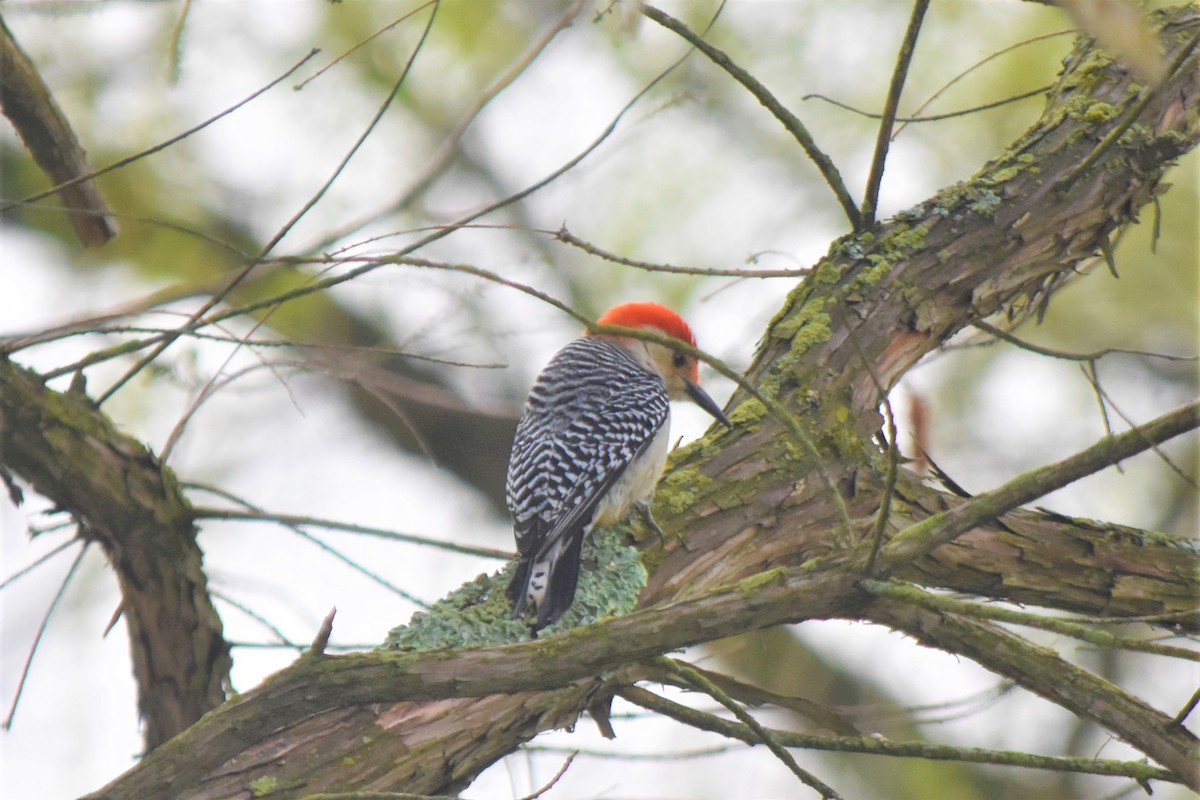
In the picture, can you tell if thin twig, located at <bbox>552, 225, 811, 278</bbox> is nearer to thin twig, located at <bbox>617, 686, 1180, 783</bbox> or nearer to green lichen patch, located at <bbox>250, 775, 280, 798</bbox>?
thin twig, located at <bbox>617, 686, 1180, 783</bbox>

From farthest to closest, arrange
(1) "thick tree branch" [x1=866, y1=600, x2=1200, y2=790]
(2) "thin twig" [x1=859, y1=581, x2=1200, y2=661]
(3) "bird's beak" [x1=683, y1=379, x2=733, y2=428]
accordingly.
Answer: (3) "bird's beak" [x1=683, y1=379, x2=733, y2=428] → (1) "thick tree branch" [x1=866, y1=600, x2=1200, y2=790] → (2) "thin twig" [x1=859, y1=581, x2=1200, y2=661]

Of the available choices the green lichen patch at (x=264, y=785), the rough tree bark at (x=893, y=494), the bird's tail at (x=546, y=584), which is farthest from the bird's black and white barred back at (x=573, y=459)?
the green lichen patch at (x=264, y=785)

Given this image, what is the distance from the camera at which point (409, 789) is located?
2947 millimetres

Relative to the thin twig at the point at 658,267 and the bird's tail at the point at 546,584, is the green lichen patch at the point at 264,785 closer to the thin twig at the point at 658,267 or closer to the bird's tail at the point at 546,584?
the bird's tail at the point at 546,584

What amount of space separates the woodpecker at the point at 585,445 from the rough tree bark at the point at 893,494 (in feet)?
1.00

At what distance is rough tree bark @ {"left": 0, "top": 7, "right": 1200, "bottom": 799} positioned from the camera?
2.83 m

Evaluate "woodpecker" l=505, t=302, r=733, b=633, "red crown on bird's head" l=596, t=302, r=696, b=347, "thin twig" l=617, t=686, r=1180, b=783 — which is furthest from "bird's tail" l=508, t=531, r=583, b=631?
"red crown on bird's head" l=596, t=302, r=696, b=347

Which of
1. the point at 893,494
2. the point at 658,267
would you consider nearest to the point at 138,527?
the point at 658,267

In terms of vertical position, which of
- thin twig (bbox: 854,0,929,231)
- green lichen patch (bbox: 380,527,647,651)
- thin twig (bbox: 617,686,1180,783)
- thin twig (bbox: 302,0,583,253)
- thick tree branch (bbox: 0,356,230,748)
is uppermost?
thin twig (bbox: 302,0,583,253)

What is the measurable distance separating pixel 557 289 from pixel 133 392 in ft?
9.14

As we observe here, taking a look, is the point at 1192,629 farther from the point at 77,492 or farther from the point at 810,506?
the point at 77,492

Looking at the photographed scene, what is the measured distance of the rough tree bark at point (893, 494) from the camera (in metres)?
2.83

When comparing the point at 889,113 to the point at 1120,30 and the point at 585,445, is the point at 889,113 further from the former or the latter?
the point at 1120,30

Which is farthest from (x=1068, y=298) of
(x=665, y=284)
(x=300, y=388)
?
(x=300, y=388)
